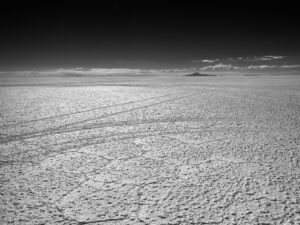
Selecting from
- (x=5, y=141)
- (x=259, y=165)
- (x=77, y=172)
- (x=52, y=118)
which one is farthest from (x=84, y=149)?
(x=52, y=118)

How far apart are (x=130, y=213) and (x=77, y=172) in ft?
2.33

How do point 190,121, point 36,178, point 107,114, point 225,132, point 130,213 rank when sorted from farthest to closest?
point 107,114 → point 190,121 → point 225,132 → point 36,178 → point 130,213

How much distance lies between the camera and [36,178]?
172cm

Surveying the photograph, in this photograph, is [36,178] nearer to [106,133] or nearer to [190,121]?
[106,133]

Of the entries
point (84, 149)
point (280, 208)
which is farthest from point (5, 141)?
point (280, 208)

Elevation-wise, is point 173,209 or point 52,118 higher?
point 52,118

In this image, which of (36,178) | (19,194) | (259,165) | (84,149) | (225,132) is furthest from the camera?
(225,132)

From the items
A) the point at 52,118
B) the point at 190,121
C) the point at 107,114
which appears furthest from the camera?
the point at 107,114

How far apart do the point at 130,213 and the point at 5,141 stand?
2125 mm

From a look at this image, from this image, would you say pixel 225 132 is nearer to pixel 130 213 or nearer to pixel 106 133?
pixel 106 133

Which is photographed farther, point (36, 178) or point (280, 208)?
point (36, 178)

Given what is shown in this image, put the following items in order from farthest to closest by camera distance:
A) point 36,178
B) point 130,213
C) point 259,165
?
point 259,165
point 36,178
point 130,213

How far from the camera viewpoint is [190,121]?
143 inches

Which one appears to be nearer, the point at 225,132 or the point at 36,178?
the point at 36,178
